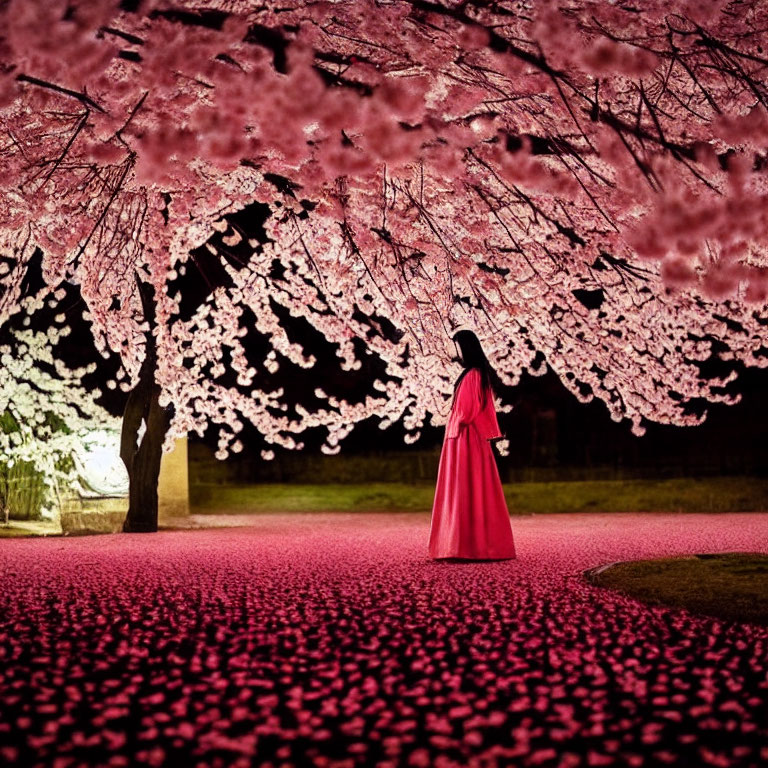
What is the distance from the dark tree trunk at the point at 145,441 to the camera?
10375 mm

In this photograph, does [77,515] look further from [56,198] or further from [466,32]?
[466,32]

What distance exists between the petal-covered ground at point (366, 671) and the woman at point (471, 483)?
1.62 feet

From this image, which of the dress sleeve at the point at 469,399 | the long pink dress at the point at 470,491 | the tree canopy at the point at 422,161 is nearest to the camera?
the tree canopy at the point at 422,161

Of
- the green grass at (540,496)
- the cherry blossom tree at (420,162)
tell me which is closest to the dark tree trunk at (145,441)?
the cherry blossom tree at (420,162)

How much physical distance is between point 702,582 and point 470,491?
191 centimetres

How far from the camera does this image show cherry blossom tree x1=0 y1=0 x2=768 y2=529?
14.9 ft

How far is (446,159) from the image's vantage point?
19.4 feet

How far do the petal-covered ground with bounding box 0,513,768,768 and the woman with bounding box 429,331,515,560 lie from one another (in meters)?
0.49

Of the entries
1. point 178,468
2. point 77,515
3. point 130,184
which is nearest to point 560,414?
point 178,468

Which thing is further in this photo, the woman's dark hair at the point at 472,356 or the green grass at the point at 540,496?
the green grass at the point at 540,496

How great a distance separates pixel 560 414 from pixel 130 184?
1221 cm

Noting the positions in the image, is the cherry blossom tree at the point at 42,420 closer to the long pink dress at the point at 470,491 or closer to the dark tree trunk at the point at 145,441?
the dark tree trunk at the point at 145,441

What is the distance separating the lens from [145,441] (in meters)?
10.5

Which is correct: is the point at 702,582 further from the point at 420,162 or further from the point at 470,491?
the point at 420,162
